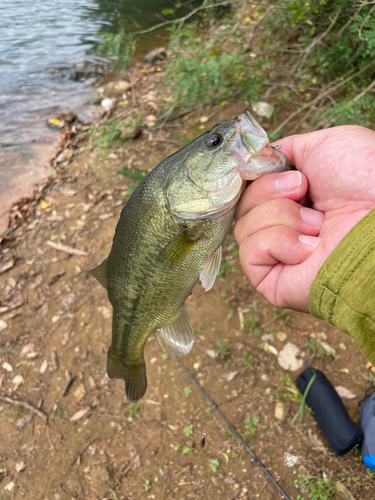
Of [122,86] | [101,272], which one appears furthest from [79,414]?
[122,86]

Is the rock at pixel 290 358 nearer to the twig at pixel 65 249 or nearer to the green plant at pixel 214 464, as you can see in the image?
the green plant at pixel 214 464

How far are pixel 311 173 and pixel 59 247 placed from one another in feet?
11.6

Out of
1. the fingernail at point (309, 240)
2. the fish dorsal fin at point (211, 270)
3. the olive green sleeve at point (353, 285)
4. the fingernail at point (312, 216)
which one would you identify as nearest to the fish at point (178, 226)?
the fish dorsal fin at point (211, 270)

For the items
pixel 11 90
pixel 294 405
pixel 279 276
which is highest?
pixel 279 276

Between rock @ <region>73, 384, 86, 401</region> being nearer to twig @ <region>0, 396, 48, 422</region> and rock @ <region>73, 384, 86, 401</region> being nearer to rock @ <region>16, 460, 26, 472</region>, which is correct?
twig @ <region>0, 396, 48, 422</region>

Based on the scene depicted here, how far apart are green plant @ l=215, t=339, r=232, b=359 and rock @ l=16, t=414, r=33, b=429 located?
6.12 ft

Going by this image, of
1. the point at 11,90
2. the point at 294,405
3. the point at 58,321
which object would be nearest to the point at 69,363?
the point at 58,321

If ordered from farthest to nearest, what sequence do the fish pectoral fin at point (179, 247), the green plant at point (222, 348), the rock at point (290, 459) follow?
the green plant at point (222, 348) → the rock at point (290, 459) → the fish pectoral fin at point (179, 247)

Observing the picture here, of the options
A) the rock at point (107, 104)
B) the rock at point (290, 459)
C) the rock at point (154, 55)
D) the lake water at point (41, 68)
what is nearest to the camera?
the rock at point (290, 459)

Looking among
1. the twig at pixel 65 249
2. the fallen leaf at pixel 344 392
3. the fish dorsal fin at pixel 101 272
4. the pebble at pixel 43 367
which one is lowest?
the pebble at pixel 43 367

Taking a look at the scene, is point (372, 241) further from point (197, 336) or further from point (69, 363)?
point (69, 363)

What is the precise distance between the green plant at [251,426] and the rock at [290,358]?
541mm

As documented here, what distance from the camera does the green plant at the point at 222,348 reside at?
10.4 feet

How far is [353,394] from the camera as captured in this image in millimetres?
2930
